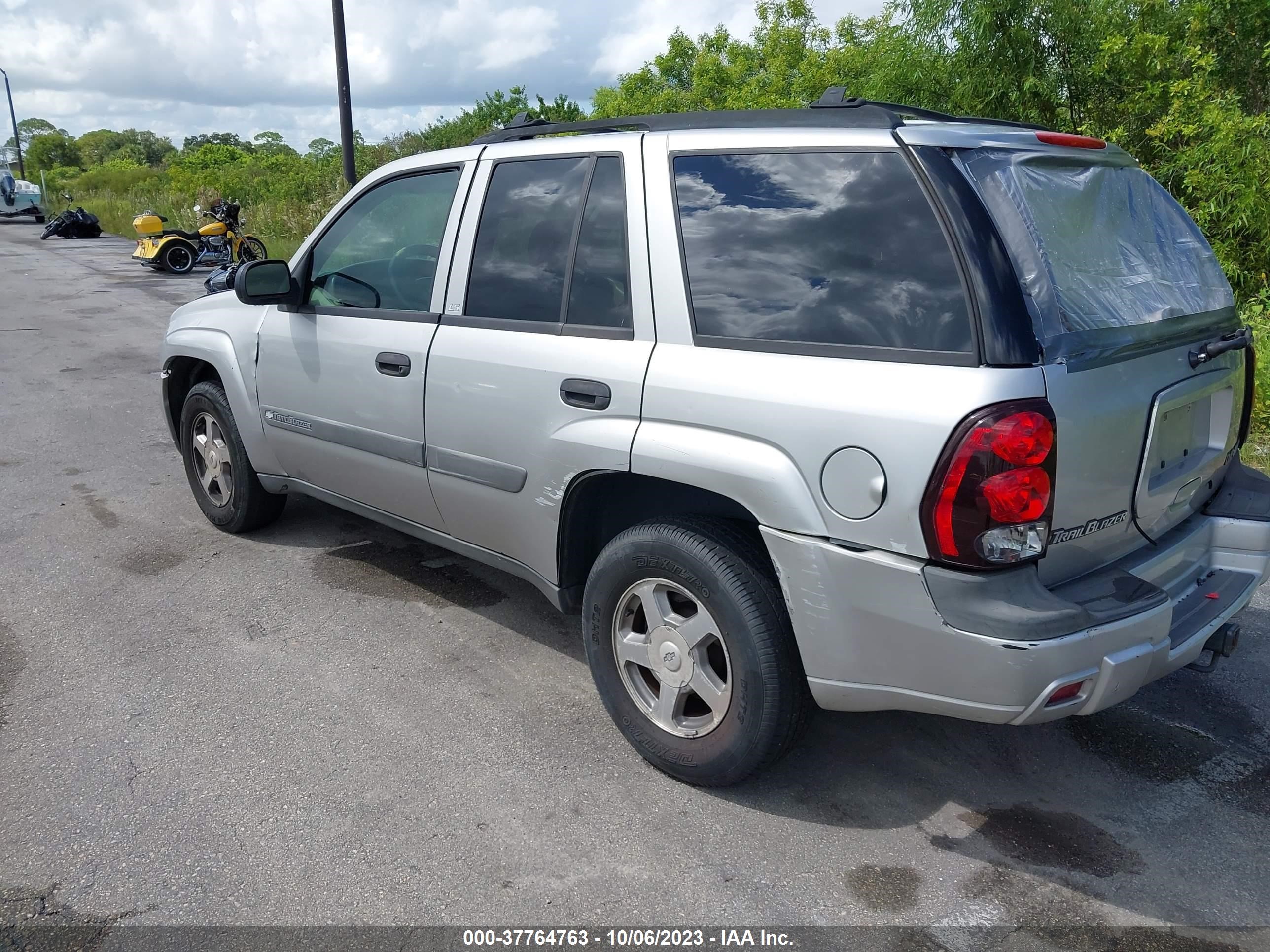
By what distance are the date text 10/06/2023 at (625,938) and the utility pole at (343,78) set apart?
1175cm

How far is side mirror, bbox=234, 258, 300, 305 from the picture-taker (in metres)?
4.26

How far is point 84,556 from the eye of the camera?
498cm

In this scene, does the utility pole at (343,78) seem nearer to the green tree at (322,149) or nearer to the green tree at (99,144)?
the green tree at (322,149)

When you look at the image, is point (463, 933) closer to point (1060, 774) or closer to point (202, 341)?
point (1060, 774)

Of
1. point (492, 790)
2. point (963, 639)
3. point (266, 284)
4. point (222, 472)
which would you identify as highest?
point (266, 284)

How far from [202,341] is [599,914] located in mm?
3585

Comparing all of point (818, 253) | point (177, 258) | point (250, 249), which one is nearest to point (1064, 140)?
point (818, 253)

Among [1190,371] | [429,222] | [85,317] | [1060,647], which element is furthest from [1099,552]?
[85,317]

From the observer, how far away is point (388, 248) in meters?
4.20

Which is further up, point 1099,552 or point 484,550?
point 1099,552

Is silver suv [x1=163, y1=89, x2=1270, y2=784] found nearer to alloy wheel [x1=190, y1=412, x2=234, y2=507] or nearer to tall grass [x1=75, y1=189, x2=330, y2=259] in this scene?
alloy wheel [x1=190, y1=412, x2=234, y2=507]

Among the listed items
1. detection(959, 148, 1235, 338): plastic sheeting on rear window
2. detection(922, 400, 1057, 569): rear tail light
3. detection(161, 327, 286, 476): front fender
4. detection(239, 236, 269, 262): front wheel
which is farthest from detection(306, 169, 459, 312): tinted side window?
detection(239, 236, 269, 262): front wheel

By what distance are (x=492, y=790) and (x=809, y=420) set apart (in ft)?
4.88

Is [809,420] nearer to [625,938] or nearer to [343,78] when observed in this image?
[625,938]
